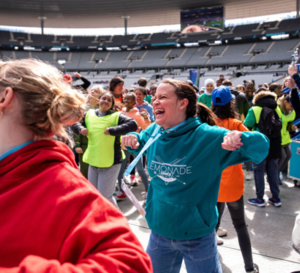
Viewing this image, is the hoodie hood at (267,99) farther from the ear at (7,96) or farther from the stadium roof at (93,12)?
the stadium roof at (93,12)

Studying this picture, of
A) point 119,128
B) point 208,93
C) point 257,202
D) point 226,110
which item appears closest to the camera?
point 226,110

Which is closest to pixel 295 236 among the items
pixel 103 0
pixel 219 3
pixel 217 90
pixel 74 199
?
pixel 217 90

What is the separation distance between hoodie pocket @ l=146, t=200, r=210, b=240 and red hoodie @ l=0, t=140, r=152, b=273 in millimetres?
1106

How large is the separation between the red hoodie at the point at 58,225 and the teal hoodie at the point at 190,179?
3.64 ft

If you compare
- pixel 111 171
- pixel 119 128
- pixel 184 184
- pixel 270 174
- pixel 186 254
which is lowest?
pixel 270 174

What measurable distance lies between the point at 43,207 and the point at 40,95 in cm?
39

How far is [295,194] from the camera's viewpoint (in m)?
5.45

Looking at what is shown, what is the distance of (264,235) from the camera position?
3822 mm

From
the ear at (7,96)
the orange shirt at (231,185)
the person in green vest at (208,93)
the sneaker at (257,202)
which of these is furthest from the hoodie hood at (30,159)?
the person in green vest at (208,93)

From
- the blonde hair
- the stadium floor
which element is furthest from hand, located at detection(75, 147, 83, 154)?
the blonde hair

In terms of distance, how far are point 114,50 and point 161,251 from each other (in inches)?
2102

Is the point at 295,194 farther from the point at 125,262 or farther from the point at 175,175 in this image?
the point at 125,262

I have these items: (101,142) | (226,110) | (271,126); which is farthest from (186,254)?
(271,126)

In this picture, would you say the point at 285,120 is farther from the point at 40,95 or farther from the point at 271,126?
the point at 40,95
